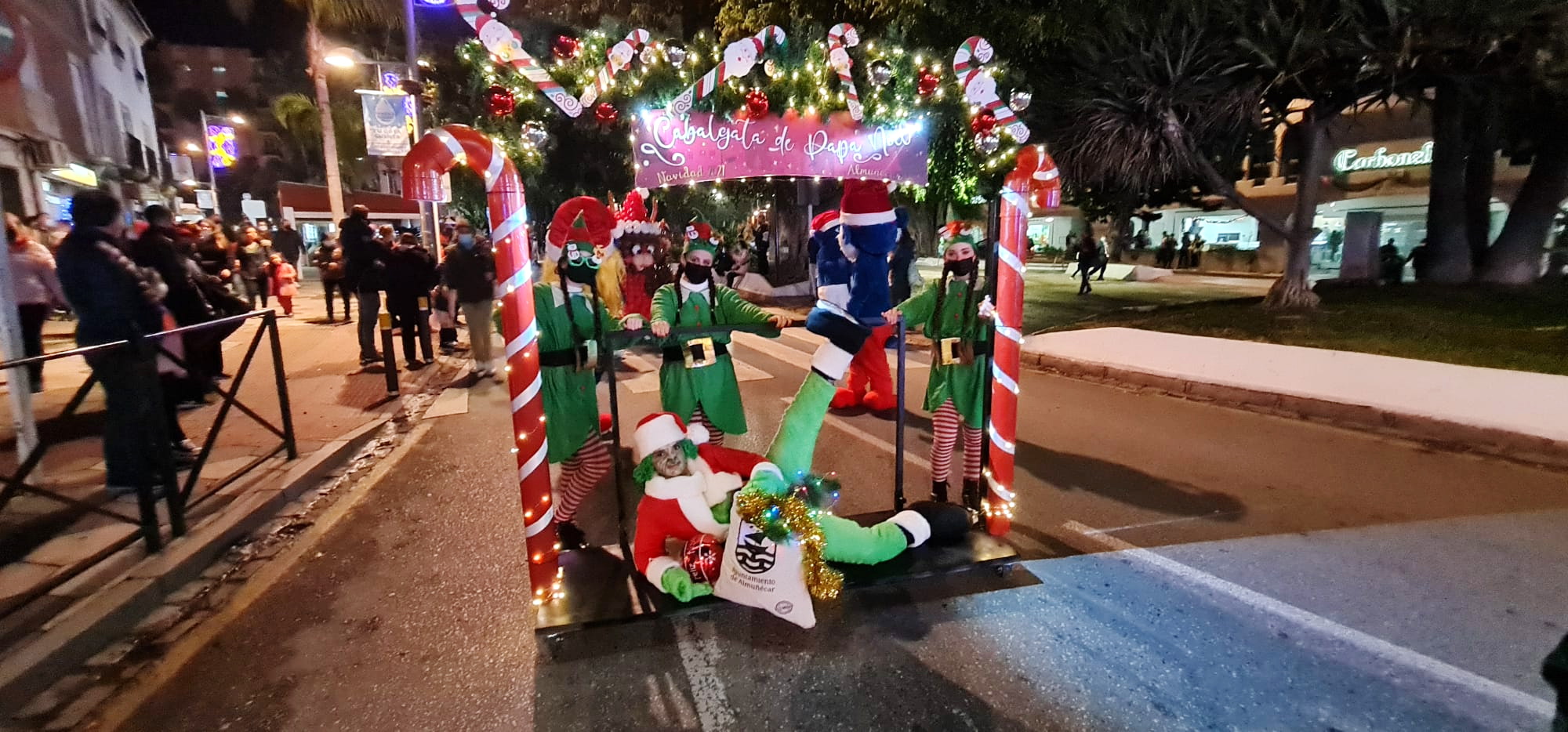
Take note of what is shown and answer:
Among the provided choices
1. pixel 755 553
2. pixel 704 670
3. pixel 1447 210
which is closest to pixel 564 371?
pixel 755 553

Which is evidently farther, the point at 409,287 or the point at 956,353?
the point at 409,287

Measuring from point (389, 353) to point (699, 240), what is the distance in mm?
5332

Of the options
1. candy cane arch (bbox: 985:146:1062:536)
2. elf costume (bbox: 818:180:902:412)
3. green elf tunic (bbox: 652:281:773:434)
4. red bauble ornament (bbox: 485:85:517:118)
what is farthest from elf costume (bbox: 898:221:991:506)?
red bauble ornament (bbox: 485:85:517:118)

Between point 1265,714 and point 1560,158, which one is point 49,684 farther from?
point 1560,158

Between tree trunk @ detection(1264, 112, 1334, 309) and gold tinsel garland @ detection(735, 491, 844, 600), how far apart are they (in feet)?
40.7

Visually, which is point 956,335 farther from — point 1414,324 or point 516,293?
point 1414,324

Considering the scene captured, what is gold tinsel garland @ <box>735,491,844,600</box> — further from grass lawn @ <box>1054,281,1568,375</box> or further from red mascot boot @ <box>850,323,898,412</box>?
grass lawn @ <box>1054,281,1568,375</box>

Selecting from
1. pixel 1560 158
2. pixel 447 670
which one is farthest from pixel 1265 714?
pixel 1560 158

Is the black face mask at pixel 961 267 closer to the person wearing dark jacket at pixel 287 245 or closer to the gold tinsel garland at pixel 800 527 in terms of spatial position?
the gold tinsel garland at pixel 800 527

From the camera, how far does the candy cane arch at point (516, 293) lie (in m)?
3.02

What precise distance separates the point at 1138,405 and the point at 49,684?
829 cm

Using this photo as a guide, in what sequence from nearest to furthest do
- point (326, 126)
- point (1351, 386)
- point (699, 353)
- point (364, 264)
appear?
point (699, 353) < point (1351, 386) < point (364, 264) < point (326, 126)

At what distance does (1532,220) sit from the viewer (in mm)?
12750

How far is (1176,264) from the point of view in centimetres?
2992
